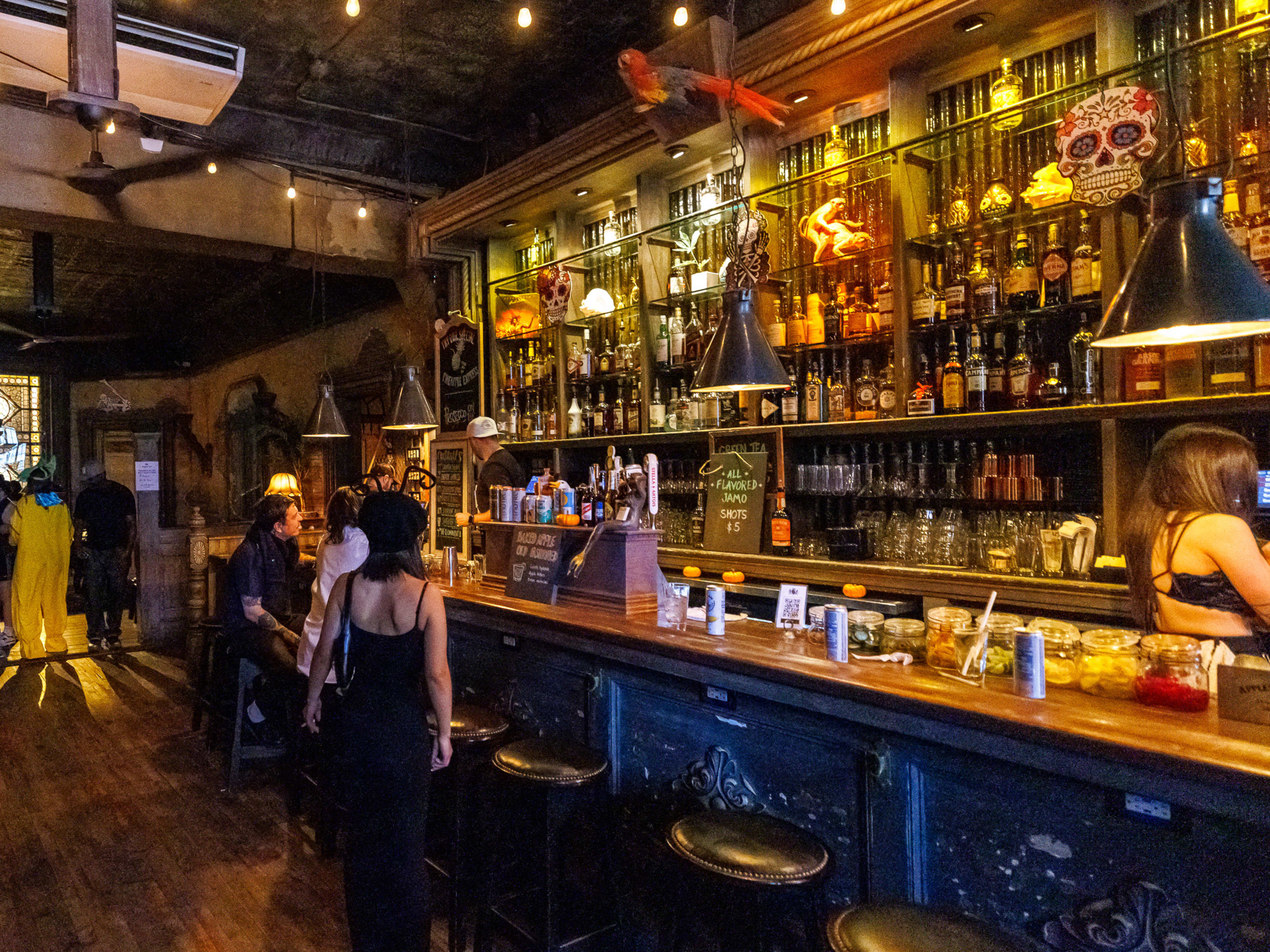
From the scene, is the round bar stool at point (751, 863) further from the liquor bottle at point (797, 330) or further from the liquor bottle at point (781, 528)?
the liquor bottle at point (797, 330)

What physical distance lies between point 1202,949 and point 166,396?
1374 cm

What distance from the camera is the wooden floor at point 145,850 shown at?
9.43 feet

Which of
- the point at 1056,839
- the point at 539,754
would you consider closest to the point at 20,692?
the point at 539,754

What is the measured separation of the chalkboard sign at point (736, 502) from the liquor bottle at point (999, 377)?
1.08 meters

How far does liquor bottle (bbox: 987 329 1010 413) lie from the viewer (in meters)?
3.34

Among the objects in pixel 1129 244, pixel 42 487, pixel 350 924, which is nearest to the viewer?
pixel 350 924

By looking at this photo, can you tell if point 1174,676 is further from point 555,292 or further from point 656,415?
point 555,292

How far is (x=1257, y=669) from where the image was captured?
5.28ft

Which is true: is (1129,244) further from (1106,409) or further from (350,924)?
(350,924)

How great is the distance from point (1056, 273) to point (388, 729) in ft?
9.31

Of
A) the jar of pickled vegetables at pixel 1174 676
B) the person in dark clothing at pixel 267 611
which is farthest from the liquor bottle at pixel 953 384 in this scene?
the person in dark clothing at pixel 267 611

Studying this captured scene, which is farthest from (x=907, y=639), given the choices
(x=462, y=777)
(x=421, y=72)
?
(x=421, y=72)

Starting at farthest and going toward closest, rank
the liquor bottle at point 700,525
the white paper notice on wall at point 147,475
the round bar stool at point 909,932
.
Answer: the white paper notice on wall at point 147,475, the liquor bottle at point 700,525, the round bar stool at point 909,932

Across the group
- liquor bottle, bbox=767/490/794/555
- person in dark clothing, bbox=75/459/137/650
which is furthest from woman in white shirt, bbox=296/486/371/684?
person in dark clothing, bbox=75/459/137/650
